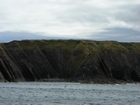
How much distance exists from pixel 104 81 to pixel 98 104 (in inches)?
4774

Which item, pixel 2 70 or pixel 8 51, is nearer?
pixel 2 70

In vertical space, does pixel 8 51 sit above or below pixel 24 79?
above

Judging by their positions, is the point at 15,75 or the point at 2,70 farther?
the point at 15,75

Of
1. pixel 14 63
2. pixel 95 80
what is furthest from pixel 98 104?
pixel 14 63

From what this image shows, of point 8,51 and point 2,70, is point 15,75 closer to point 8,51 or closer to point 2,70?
point 2,70

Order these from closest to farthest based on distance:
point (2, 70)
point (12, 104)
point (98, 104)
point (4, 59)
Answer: point (12, 104)
point (98, 104)
point (2, 70)
point (4, 59)

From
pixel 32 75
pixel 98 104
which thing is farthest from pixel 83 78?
pixel 98 104

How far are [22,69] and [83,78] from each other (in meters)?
32.6

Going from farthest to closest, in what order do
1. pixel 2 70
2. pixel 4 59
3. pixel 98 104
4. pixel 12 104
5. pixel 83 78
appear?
pixel 83 78, pixel 4 59, pixel 2 70, pixel 98 104, pixel 12 104

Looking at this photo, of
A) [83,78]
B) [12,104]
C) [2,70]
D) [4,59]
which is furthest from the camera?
[83,78]

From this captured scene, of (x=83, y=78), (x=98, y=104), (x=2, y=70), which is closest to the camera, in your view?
(x=98, y=104)

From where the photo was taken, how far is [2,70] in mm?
163500

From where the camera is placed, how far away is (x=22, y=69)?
631 feet

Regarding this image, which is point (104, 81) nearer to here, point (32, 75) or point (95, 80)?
point (95, 80)
